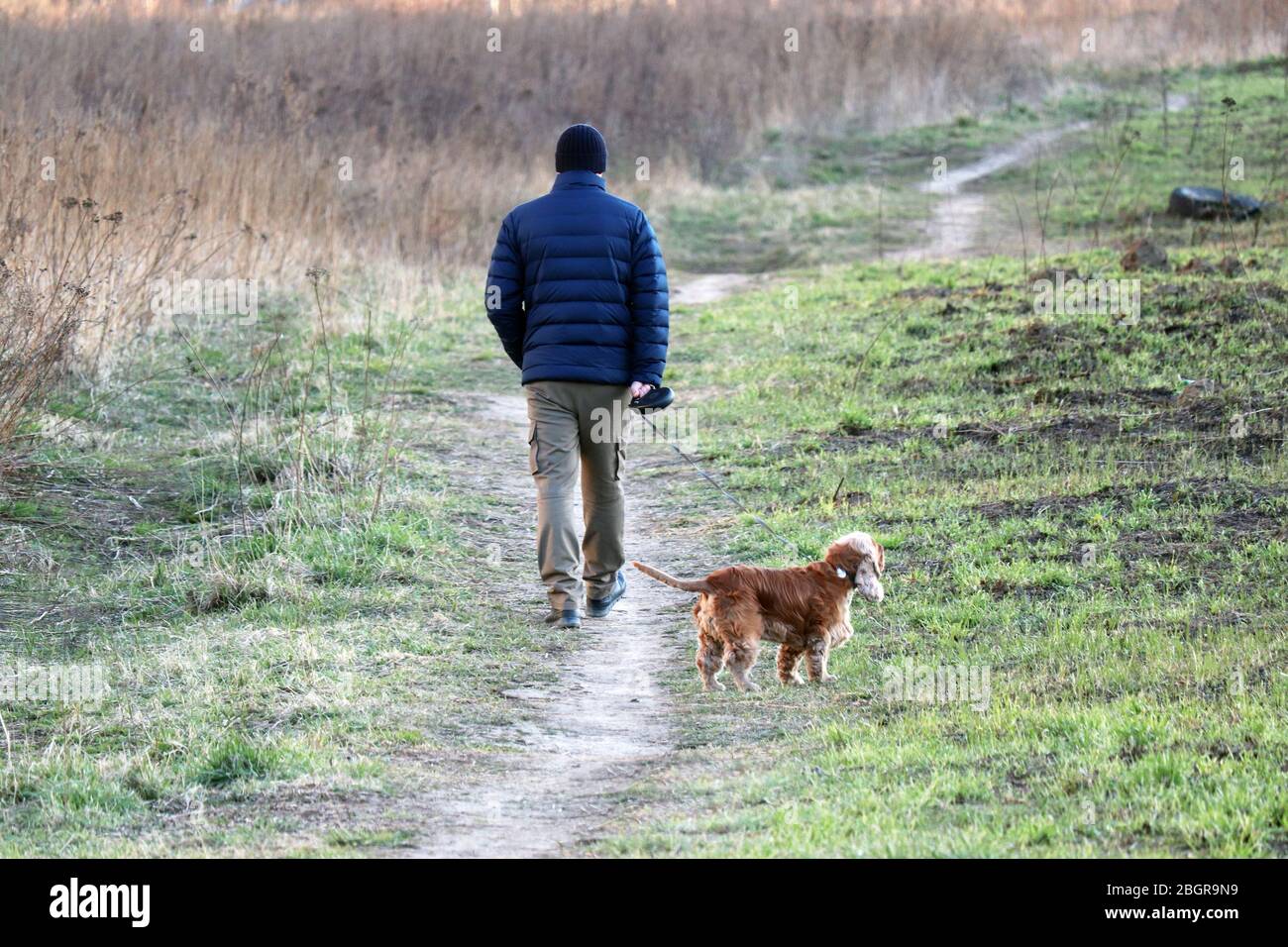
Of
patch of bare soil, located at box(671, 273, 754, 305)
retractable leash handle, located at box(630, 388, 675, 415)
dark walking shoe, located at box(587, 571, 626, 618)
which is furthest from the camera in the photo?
patch of bare soil, located at box(671, 273, 754, 305)

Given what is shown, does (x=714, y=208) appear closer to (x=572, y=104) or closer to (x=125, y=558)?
(x=572, y=104)

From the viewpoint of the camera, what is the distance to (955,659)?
6617mm

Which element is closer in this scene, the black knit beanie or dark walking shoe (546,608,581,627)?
the black knit beanie

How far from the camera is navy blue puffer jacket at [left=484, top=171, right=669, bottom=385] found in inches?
287

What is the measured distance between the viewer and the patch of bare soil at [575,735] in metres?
5.00

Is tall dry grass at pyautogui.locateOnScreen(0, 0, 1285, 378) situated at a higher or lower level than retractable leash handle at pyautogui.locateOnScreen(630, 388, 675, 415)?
higher

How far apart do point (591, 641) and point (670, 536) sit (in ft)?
6.42

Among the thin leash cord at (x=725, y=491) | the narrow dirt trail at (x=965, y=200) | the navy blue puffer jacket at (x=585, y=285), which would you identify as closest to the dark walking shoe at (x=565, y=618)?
the thin leash cord at (x=725, y=491)

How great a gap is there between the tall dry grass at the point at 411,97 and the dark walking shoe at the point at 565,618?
4375mm

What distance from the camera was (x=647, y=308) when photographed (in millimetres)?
7328

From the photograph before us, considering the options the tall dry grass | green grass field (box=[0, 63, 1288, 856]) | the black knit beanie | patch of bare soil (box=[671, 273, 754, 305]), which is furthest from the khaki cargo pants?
patch of bare soil (box=[671, 273, 754, 305])

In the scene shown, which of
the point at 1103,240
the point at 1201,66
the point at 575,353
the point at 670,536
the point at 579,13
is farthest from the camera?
the point at 1201,66

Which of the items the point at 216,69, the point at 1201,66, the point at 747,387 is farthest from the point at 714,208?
the point at 1201,66

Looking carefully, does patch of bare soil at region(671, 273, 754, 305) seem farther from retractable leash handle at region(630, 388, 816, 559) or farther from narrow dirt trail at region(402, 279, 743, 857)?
narrow dirt trail at region(402, 279, 743, 857)
